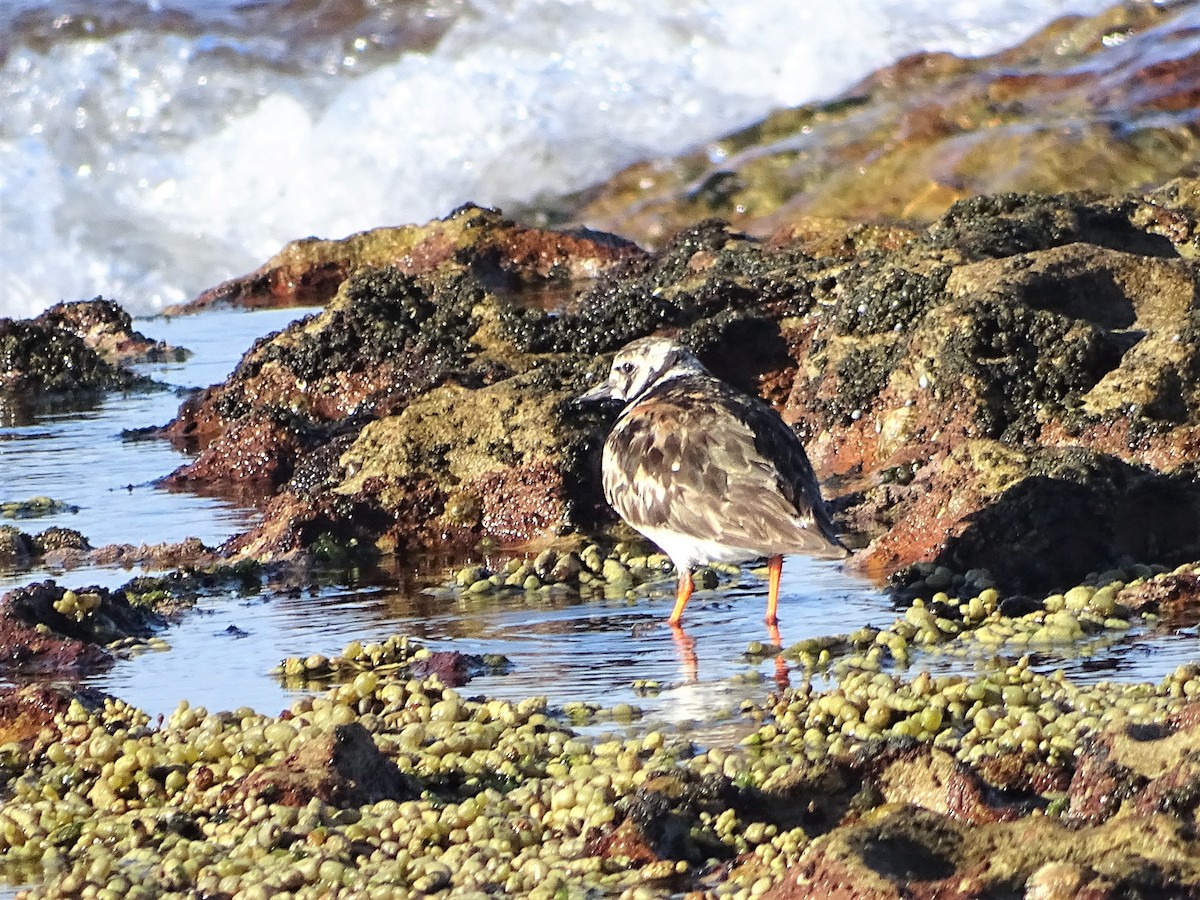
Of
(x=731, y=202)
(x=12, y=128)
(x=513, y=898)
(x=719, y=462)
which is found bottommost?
(x=513, y=898)

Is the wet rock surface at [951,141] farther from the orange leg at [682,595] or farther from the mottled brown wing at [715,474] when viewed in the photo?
the orange leg at [682,595]

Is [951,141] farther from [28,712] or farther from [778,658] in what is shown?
[28,712]

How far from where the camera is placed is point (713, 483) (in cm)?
732

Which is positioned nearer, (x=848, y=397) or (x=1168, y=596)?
(x=1168, y=596)

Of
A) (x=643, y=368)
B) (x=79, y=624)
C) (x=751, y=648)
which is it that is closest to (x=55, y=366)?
(x=643, y=368)

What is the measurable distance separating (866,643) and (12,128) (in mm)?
22592

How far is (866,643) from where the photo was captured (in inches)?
257

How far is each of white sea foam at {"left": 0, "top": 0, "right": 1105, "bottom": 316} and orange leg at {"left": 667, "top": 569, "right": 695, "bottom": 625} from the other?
15773mm

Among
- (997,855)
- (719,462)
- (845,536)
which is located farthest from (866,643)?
(997,855)

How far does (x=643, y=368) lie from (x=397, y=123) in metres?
16.9

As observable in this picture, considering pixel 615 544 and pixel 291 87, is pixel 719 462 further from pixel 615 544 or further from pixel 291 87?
pixel 291 87

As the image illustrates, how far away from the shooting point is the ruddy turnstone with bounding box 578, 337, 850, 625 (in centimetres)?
711

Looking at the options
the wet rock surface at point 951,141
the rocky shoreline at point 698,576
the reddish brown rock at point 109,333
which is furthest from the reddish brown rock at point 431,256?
the wet rock surface at point 951,141

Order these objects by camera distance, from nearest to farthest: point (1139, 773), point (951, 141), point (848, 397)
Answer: point (1139, 773)
point (848, 397)
point (951, 141)
